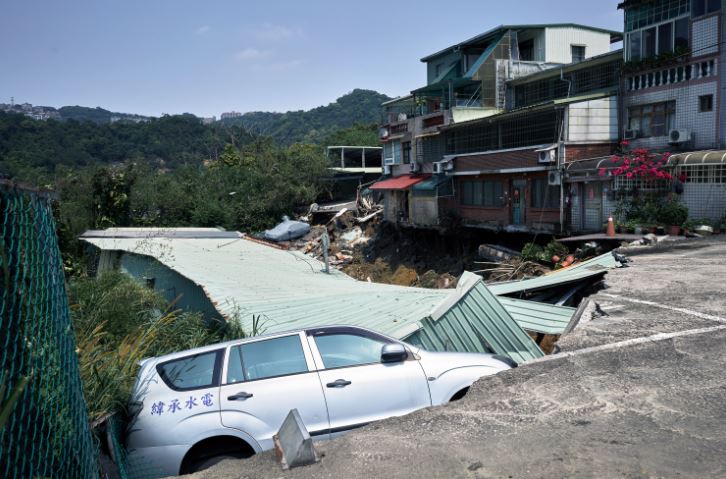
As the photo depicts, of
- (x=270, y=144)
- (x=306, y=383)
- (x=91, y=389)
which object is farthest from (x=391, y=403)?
(x=270, y=144)

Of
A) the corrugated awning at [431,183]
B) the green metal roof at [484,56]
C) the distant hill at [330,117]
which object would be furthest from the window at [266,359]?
the distant hill at [330,117]

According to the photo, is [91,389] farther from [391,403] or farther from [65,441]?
[391,403]

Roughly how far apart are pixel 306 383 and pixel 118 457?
60.9 inches

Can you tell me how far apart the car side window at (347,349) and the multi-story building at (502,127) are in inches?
721

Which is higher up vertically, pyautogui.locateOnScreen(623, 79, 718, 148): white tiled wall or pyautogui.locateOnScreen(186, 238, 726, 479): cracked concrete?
pyautogui.locateOnScreen(623, 79, 718, 148): white tiled wall

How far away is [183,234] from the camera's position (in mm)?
19797

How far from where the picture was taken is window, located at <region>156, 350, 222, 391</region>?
16.6 feet

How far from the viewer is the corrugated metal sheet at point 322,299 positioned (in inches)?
279

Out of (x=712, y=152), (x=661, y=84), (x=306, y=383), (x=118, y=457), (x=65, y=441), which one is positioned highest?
(x=661, y=84)

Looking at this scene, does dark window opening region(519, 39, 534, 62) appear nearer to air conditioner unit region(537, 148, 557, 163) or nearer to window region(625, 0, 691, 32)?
window region(625, 0, 691, 32)

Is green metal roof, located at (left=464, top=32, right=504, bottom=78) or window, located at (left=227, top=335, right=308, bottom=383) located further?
green metal roof, located at (left=464, top=32, right=504, bottom=78)

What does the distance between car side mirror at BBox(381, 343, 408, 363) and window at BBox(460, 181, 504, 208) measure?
22.8 m

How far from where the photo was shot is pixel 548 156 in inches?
866

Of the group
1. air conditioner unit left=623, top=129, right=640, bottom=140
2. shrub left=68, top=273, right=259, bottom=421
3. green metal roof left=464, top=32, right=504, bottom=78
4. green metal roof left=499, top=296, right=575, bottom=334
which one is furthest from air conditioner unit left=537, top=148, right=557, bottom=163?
shrub left=68, top=273, right=259, bottom=421
